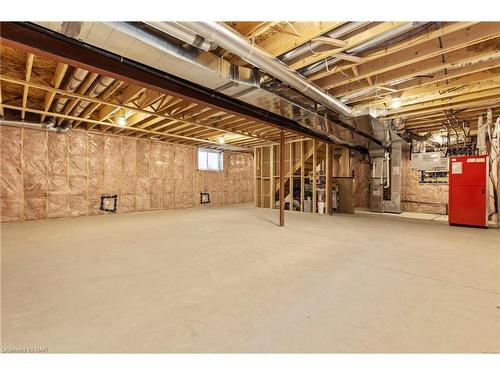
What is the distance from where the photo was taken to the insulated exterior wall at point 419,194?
7.28m

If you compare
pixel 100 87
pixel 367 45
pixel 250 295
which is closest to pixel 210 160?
pixel 100 87

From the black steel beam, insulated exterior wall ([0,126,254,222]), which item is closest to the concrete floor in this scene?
the black steel beam

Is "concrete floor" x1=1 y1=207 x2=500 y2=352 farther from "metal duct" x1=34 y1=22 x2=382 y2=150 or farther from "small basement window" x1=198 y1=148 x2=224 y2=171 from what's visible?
"small basement window" x1=198 y1=148 x2=224 y2=171

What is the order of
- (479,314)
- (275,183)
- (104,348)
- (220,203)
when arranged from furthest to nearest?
(220,203), (275,183), (479,314), (104,348)

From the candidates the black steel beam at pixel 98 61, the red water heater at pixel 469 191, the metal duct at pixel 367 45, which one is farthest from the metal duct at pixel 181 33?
the red water heater at pixel 469 191

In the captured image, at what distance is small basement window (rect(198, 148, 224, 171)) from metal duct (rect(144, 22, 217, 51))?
7243 mm

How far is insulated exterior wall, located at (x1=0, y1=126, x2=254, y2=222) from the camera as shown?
523cm

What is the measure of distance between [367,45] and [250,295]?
2.83 m

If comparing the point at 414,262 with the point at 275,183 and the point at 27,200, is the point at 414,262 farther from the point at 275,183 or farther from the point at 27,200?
the point at 27,200

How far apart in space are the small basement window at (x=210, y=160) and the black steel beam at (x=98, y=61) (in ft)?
20.1

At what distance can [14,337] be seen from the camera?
1.30 m

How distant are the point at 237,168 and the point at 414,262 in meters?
8.30

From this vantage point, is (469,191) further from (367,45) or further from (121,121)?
(121,121)

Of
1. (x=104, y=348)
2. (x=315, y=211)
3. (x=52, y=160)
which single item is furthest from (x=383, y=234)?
(x=52, y=160)
